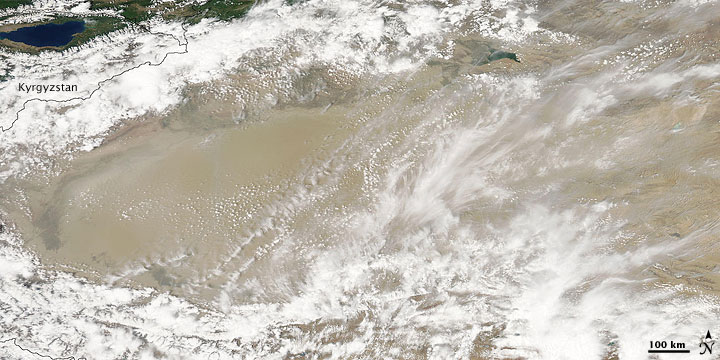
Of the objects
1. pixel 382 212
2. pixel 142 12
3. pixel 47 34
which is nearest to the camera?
pixel 382 212

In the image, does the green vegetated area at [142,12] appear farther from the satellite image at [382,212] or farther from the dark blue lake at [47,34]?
the satellite image at [382,212]

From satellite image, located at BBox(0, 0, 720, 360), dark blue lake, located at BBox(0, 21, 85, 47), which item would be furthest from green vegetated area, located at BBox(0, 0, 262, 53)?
satellite image, located at BBox(0, 0, 720, 360)

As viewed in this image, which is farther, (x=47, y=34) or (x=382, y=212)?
(x=47, y=34)

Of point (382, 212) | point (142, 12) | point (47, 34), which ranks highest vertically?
point (142, 12)

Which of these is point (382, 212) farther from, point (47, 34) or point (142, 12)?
point (47, 34)

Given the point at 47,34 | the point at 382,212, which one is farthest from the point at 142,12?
the point at 382,212

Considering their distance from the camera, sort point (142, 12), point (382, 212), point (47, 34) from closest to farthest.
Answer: point (382, 212)
point (47, 34)
point (142, 12)

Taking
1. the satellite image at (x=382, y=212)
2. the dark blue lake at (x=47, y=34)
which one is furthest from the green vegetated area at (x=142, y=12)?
the satellite image at (x=382, y=212)

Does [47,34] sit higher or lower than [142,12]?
lower
